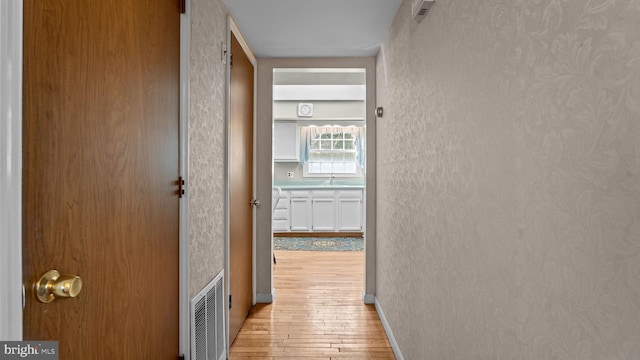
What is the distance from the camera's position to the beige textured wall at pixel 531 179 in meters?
0.61

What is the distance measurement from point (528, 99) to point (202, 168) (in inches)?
60.5

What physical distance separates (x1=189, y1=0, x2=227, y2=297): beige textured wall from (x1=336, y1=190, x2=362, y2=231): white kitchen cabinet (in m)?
4.05

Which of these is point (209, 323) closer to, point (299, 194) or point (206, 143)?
point (206, 143)

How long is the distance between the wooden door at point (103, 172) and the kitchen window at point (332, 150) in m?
5.41

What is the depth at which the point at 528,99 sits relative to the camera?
0.87 m

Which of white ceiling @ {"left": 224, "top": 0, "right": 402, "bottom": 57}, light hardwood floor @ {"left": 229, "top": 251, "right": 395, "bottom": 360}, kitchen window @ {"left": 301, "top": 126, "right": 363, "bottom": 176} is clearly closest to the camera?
white ceiling @ {"left": 224, "top": 0, "right": 402, "bottom": 57}

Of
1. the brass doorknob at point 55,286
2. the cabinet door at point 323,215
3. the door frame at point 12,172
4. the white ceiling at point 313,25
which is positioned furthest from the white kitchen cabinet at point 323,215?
the door frame at point 12,172

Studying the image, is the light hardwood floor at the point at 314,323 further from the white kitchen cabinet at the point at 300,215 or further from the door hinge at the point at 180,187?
the white kitchen cabinet at the point at 300,215

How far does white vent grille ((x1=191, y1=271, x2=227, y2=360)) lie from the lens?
1779 mm

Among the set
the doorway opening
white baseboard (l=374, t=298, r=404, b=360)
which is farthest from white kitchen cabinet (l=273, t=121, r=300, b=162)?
white baseboard (l=374, t=298, r=404, b=360)

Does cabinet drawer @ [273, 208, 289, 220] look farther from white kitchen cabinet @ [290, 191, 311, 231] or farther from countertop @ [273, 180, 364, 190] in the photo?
countertop @ [273, 180, 364, 190]

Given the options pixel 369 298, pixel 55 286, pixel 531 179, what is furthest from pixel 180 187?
pixel 369 298

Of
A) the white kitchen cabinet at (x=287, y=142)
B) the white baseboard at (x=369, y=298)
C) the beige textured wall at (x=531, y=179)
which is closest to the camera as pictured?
the beige textured wall at (x=531, y=179)

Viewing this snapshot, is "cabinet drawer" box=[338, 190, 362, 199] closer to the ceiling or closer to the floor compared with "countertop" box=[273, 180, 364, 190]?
closer to the floor
